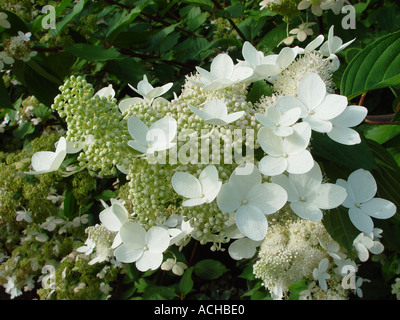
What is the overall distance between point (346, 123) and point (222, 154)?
24 centimetres

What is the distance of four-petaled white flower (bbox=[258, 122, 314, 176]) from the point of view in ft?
1.77

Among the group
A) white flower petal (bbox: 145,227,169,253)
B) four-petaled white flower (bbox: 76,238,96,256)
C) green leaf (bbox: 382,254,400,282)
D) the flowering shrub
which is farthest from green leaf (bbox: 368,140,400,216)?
four-petaled white flower (bbox: 76,238,96,256)

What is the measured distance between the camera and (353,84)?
2.64 ft

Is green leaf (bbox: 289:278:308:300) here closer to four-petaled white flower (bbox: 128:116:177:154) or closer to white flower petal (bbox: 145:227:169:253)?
white flower petal (bbox: 145:227:169:253)

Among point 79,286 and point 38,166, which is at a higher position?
point 38,166

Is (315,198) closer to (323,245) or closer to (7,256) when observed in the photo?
(323,245)

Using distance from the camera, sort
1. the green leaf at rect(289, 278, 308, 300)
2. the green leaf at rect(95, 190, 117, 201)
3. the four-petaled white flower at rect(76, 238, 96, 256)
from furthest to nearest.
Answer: the green leaf at rect(95, 190, 117, 201), the four-petaled white flower at rect(76, 238, 96, 256), the green leaf at rect(289, 278, 308, 300)

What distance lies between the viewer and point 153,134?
58 cm

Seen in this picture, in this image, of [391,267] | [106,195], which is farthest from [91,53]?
[391,267]

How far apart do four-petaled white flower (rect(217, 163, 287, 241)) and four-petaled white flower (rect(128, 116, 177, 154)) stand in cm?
12

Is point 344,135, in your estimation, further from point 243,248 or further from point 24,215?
point 24,215
